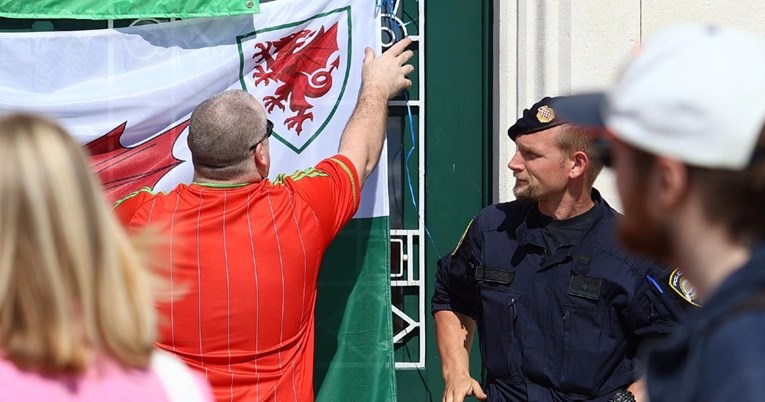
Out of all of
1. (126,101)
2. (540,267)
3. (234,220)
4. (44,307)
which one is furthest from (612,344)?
(44,307)

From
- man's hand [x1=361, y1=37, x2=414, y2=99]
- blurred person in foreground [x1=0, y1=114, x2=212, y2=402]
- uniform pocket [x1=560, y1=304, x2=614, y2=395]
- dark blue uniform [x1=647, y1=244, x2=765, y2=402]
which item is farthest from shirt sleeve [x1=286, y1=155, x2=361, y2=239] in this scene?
dark blue uniform [x1=647, y1=244, x2=765, y2=402]

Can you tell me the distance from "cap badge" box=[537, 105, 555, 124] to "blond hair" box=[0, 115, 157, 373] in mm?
2187

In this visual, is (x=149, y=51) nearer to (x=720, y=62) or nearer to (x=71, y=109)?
(x=71, y=109)

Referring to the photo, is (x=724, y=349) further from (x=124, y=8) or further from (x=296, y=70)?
(x=124, y=8)

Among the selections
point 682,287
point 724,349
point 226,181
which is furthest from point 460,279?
point 724,349

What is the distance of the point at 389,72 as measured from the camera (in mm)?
3834

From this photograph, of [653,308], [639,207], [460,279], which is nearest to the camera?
[639,207]

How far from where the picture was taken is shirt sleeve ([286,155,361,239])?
3406mm

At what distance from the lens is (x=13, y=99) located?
3.91m

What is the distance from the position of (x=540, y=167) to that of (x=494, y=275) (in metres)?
0.39

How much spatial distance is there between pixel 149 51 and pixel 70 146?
244 cm

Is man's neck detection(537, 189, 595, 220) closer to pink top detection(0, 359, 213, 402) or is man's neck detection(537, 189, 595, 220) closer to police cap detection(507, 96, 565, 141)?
police cap detection(507, 96, 565, 141)

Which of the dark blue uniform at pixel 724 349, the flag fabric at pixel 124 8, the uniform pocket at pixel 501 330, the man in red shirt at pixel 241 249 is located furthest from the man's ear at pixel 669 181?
the flag fabric at pixel 124 8

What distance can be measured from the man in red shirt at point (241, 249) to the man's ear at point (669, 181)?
196 centimetres
